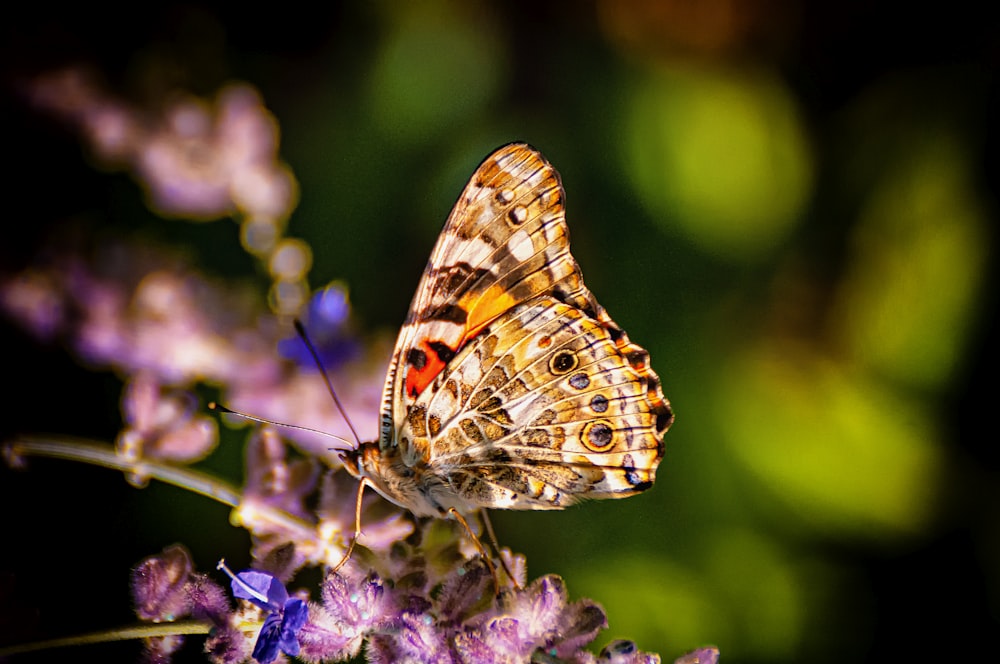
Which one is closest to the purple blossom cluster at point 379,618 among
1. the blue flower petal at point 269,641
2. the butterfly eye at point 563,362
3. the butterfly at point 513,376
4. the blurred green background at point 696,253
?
the blue flower petal at point 269,641

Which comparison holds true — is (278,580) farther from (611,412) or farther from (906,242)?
(906,242)

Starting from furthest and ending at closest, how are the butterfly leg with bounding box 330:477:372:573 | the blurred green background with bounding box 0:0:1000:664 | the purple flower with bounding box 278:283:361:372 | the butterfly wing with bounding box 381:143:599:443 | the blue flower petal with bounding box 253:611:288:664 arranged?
the blurred green background with bounding box 0:0:1000:664, the purple flower with bounding box 278:283:361:372, the butterfly wing with bounding box 381:143:599:443, the butterfly leg with bounding box 330:477:372:573, the blue flower petal with bounding box 253:611:288:664

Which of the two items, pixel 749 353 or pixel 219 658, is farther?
pixel 749 353

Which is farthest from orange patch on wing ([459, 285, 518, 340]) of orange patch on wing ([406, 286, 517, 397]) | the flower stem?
the flower stem

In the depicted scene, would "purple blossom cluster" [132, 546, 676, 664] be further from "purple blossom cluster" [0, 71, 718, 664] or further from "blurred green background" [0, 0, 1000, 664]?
"blurred green background" [0, 0, 1000, 664]

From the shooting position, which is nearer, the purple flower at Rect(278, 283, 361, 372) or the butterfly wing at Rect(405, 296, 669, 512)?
the butterfly wing at Rect(405, 296, 669, 512)

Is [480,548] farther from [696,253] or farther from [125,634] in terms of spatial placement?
[696,253]

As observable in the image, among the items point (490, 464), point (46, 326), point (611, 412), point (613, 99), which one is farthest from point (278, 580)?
point (613, 99)

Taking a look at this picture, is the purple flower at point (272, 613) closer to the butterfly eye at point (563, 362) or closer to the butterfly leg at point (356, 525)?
the butterfly leg at point (356, 525)
